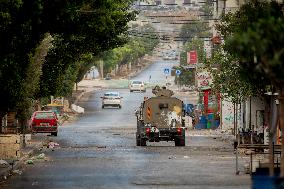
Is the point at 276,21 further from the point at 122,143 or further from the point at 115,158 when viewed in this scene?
the point at 122,143

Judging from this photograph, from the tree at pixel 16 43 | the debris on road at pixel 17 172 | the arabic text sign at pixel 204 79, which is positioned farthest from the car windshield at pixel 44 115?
the debris on road at pixel 17 172

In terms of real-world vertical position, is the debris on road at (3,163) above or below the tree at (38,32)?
below

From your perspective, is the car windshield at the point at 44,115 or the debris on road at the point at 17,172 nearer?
the debris on road at the point at 17,172

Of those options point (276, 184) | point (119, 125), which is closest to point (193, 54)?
point (119, 125)

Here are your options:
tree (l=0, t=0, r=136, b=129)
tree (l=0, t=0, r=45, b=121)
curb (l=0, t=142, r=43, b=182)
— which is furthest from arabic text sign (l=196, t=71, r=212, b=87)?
tree (l=0, t=0, r=45, b=121)

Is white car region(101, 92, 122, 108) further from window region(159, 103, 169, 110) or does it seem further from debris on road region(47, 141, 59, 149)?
debris on road region(47, 141, 59, 149)

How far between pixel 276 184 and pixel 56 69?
41.6 metres

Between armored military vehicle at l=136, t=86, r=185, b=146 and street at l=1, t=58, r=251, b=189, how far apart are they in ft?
2.86

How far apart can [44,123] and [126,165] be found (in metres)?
29.0

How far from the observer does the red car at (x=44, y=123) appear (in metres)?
67.7

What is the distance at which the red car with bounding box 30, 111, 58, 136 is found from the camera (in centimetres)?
6769

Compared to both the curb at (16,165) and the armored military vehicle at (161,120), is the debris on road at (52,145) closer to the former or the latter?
the curb at (16,165)

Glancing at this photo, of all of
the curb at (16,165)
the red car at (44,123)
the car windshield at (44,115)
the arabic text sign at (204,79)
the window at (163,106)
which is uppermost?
the arabic text sign at (204,79)

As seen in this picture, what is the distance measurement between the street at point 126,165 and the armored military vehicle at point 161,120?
0.87 meters
